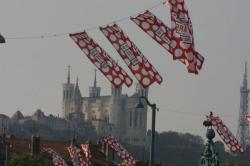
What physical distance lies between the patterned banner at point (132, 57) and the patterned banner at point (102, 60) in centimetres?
116

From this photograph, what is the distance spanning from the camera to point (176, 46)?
33469mm

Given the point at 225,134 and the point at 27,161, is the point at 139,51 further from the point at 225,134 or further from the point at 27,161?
the point at 27,161

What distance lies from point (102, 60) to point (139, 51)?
222 cm

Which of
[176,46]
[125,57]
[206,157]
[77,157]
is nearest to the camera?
[206,157]

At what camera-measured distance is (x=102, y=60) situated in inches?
1588

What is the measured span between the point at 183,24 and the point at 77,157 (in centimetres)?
3068

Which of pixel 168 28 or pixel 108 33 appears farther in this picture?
pixel 108 33

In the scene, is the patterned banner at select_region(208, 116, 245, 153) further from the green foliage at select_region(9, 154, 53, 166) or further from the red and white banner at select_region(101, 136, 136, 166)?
the green foliage at select_region(9, 154, 53, 166)

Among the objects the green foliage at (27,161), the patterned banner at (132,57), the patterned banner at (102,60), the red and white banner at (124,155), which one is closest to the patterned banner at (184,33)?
the patterned banner at (132,57)

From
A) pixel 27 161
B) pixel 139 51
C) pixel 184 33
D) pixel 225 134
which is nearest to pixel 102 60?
pixel 139 51

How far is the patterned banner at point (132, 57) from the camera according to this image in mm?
36750

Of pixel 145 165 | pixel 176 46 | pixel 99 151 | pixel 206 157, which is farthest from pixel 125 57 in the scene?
pixel 99 151

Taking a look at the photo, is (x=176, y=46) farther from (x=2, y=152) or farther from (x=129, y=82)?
(x=2, y=152)

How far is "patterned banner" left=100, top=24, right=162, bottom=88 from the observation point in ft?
121
